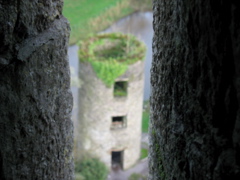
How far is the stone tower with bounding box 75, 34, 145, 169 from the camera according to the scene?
39.8 feet

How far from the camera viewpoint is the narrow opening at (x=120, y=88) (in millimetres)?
12500

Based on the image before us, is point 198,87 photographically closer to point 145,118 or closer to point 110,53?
point 110,53

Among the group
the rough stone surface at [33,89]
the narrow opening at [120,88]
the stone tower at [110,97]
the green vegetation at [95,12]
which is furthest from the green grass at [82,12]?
the rough stone surface at [33,89]

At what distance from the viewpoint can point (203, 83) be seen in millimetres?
1337

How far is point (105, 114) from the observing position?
12.6 meters

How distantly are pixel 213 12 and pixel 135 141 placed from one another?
12.9 meters

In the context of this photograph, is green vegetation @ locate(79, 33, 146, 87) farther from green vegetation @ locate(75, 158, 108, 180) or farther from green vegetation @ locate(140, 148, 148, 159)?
green vegetation @ locate(140, 148, 148, 159)

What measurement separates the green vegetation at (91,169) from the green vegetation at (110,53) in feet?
9.86

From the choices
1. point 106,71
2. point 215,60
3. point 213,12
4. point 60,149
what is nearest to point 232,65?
point 215,60

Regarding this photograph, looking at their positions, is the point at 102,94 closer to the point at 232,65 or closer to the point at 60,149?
the point at 60,149

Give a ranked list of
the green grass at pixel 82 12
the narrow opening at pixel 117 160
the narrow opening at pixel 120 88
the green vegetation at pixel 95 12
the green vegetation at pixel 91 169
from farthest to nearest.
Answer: the green vegetation at pixel 95 12
the green grass at pixel 82 12
the narrow opening at pixel 117 160
the green vegetation at pixel 91 169
the narrow opening at pixel 120 88

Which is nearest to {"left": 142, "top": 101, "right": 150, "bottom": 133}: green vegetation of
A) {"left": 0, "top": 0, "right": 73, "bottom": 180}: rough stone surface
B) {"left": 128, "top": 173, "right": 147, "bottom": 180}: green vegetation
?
{"left": 128, "top": 173, "right": 147, "bottom": 180}: green vegetation

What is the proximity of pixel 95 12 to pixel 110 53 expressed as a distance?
39.5ft

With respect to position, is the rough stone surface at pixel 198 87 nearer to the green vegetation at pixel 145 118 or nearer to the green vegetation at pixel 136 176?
the green vegetation at pixel 136 176
